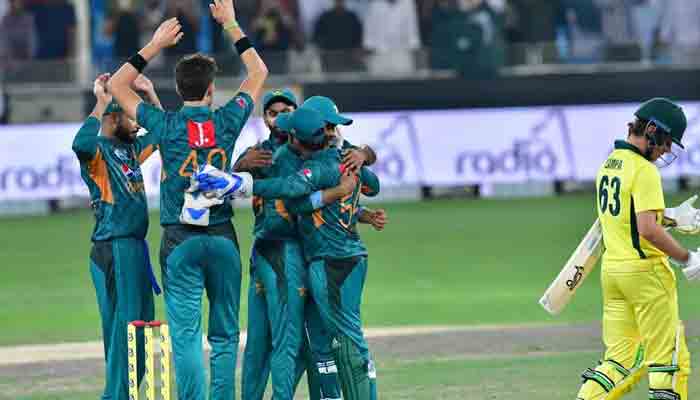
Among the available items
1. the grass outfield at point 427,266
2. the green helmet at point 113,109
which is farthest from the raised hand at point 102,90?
the grass outfield at point 427,266

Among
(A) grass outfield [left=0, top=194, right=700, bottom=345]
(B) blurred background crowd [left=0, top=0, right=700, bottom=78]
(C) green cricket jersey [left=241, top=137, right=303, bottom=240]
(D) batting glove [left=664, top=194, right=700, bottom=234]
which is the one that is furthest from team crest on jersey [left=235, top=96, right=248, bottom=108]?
(B) blurred background crowd [left=0, top=0, right=700, bottom=78]

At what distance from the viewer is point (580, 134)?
23844mm

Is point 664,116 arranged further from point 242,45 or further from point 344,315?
point 242,45

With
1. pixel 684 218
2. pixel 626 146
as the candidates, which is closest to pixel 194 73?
pixel 626 146

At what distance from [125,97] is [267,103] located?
102cm

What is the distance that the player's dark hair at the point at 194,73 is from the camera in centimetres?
848

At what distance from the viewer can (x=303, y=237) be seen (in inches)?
347

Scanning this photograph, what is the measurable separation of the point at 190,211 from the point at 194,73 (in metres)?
0.78

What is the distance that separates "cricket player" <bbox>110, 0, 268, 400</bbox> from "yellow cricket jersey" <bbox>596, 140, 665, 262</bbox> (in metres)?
2.11

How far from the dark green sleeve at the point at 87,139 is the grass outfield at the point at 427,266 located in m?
4.92

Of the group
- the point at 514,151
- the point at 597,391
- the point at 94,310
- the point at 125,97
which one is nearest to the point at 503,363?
the point at 597,391

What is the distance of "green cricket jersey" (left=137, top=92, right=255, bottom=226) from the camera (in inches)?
337

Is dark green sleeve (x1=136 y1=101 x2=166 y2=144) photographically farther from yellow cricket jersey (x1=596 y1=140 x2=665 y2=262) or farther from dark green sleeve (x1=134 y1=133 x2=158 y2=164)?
yellow cricket jersey (x1=596 y1=140 x2=665 y2=262)

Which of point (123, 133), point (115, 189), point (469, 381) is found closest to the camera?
point (115, 189)
